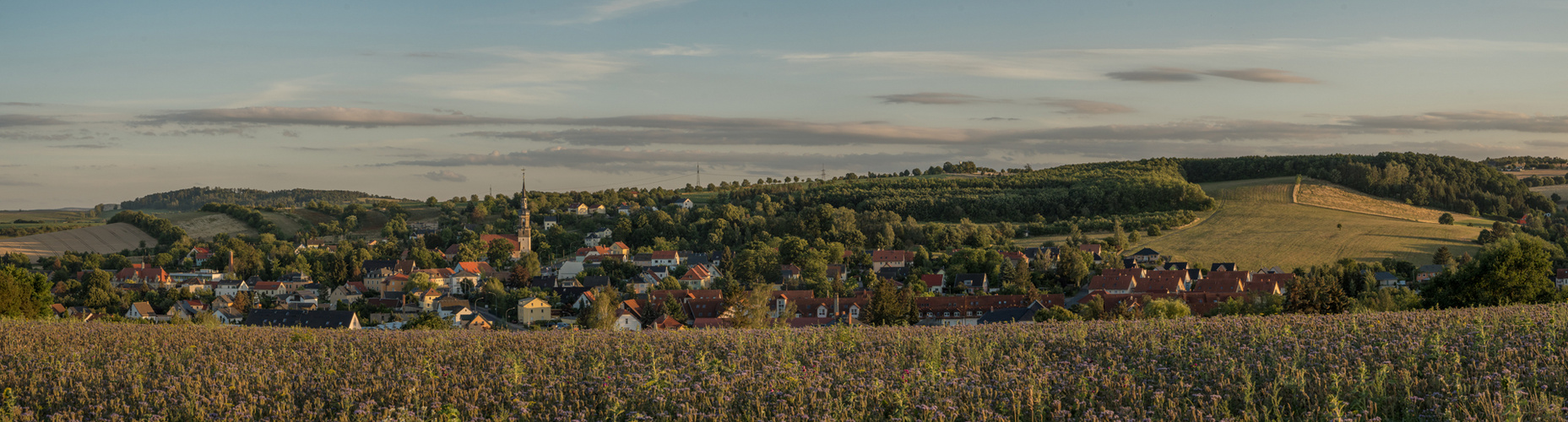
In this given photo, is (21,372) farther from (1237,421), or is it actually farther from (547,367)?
(1237,421)

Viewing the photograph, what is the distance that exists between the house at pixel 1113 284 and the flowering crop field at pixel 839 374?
2609 inches

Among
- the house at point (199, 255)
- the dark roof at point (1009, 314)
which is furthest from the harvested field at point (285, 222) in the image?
the dark roof at point (1009, 314)

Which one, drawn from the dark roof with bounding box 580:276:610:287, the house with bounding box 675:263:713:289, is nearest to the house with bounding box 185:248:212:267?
the dark roof with bounding box 580:276:610:287

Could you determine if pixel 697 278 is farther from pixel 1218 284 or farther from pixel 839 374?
pixel 839 374

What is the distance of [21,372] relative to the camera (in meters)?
8.35

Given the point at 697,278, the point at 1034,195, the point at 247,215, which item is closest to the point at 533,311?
the point at 697,278

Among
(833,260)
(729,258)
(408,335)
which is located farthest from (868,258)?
(408,335)

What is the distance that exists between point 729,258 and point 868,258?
49.3 feet

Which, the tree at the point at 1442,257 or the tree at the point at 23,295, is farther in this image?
the tree at the point at 1442,257

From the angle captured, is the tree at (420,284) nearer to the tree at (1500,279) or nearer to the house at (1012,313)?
the house at (1012,313)

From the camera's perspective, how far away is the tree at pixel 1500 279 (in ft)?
81.4

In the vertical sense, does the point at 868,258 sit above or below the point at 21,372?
below

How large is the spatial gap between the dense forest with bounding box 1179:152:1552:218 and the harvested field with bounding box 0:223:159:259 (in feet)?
537

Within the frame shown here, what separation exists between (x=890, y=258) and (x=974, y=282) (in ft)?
74.9
